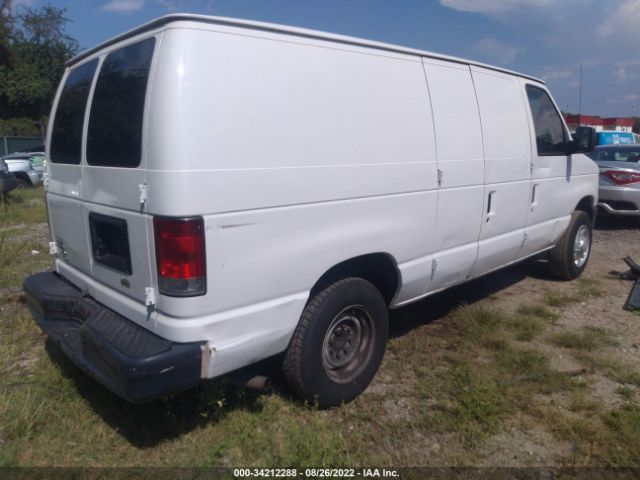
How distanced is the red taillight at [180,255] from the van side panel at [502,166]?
106 inches

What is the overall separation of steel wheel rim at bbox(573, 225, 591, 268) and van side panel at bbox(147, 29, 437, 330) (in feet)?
11.7

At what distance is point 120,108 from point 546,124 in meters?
4.16

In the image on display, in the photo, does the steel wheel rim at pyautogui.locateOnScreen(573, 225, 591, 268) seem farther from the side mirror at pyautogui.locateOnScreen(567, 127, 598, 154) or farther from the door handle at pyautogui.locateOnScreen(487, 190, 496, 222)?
the door handle at pyautogui.locateOnScreen(487, 190, 496, 222)

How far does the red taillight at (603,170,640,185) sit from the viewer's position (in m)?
9.24

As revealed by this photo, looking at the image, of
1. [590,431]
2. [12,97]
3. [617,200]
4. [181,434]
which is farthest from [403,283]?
[12,97]

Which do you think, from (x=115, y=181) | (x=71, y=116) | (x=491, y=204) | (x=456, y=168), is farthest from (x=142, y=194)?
(x=491, y=204)

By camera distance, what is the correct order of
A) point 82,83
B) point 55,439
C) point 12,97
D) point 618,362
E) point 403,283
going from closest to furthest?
point 55,439 < point 82,83 < point 403,283 < point 618,362 < point 12,97

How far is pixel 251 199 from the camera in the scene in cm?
275

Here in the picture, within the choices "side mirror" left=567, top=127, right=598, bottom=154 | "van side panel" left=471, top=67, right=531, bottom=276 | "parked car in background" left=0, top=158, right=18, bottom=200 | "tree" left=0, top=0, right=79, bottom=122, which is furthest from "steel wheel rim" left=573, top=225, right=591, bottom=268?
"tree" left=0, top=0, right=79, bottom=122

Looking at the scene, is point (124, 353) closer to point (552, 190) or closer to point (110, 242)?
point (110, 242)

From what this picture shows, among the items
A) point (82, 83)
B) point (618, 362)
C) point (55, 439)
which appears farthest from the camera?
point (618, 362)

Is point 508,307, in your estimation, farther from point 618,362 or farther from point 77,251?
point 77,251

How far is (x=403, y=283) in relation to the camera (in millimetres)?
3795

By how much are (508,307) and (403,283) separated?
219 centimetres
